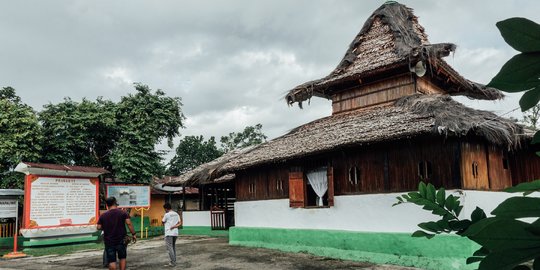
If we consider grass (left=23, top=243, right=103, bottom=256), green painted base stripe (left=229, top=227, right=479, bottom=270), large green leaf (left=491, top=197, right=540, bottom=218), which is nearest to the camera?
large green leaf (left=491, top=197, right=540, bottom=218)

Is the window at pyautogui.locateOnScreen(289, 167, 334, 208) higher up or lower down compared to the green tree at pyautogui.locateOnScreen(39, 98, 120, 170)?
lower down

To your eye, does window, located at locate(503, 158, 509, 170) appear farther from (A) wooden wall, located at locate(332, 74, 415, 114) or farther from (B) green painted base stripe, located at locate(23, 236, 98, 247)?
(B) green painted base stripe, located at locate(23, 236, 98, 247)

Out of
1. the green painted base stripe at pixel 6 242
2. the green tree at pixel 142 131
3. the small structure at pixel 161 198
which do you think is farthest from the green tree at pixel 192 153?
the green painted base stripe at pixel 6 242

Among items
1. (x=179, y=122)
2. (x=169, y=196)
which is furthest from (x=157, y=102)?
(x=169, y=196)

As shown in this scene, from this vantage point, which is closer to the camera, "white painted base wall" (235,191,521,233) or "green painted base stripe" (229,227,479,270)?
"green painted base stripe" (229,227,479,270)

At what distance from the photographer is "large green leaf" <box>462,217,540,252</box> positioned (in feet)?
1.95

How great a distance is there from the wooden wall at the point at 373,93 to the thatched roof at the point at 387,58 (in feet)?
1.51

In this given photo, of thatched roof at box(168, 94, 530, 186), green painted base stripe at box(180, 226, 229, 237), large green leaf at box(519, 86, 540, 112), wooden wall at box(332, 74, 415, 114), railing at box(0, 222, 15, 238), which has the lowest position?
green painted base stripe at box(180, 226, 229, 237)

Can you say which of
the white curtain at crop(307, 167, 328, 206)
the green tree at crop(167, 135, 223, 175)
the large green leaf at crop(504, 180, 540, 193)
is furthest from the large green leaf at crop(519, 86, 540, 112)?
the green tree at crop(167, 135, 223, 175)

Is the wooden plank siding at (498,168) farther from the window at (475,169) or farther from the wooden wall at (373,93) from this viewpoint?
the wooden wall at (373,93)

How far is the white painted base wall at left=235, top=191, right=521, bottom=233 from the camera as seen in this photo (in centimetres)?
920

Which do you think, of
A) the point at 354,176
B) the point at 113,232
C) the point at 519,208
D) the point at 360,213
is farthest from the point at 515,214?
the point at 354,176

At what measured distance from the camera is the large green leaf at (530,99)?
0.65m

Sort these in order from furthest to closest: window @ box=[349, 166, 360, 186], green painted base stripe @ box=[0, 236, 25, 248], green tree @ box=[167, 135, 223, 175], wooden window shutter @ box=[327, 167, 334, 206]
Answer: green tree @ box=[167, 135, 223, 175], green painted base stripe @ box=[0, 236, 25, 248], wooden window shutter @ box=[327, 167, 334, 206], window @ box=[349, 166, 360, 186]
